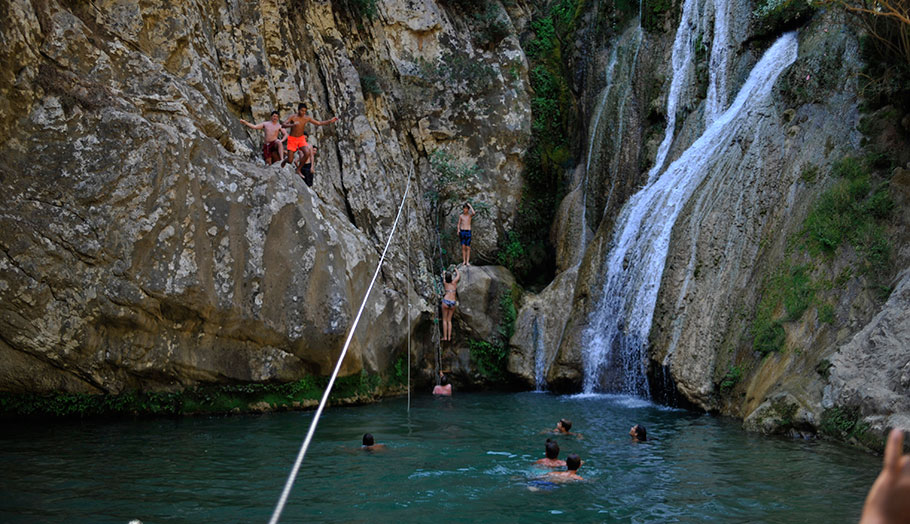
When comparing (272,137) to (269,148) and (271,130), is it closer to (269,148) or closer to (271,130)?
(271,130)

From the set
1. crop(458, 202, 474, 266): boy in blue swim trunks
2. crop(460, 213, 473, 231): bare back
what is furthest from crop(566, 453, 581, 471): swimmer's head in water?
crop(460, 213, 473, 231): bare back

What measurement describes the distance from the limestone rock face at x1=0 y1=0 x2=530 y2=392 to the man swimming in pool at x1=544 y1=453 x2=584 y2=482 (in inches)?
241

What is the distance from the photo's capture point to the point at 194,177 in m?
11.5

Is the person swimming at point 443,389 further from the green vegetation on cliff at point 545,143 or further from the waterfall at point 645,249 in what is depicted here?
the green vegetation on cliff at point 545,143

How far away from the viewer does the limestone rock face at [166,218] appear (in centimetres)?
1040

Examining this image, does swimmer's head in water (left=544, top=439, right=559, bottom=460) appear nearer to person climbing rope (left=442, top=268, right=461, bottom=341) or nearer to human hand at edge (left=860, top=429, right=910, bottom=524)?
human hand at edge (left=860, top=429, right=910, bottom=524)

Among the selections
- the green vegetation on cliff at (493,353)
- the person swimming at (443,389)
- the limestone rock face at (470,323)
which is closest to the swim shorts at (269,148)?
the limestone rock face at (470,323)

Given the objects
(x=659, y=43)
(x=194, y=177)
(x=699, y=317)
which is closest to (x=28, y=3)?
(x=194, y=177)

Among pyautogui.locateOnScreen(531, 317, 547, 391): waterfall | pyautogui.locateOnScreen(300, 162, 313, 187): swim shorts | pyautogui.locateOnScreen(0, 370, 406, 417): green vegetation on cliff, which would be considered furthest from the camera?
pyautogui.locateOnScreen(531, 317, 547, 391): waterfall

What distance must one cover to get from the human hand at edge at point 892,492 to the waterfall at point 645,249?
12.2m

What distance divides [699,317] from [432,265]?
7.57 metres

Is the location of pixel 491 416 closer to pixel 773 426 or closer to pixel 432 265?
pixel 773 426

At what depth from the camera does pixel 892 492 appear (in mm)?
1575

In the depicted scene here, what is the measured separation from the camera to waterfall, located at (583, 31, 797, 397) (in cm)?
1390
